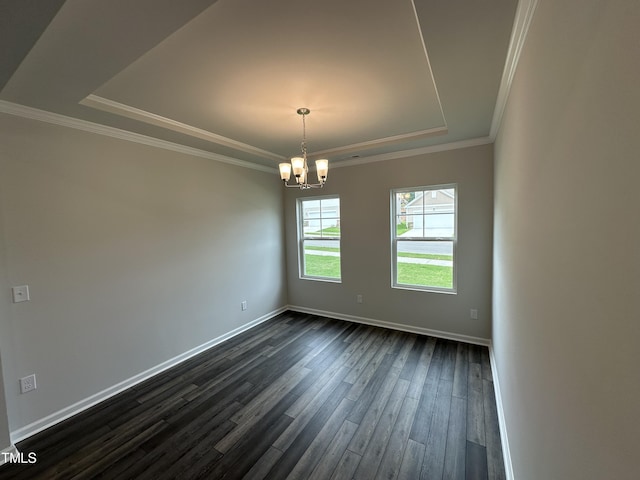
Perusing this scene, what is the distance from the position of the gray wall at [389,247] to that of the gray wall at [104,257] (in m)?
1.48

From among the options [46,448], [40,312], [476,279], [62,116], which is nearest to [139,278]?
[40,312]

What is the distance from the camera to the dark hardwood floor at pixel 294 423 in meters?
1.79

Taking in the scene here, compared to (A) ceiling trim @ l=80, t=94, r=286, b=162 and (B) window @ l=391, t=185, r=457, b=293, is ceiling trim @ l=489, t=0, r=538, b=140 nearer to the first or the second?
(B) window @ l=391, t=185, r=457, b=293

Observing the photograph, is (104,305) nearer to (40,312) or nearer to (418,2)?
(40,312)

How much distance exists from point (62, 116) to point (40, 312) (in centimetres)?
169

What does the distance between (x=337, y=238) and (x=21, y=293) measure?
3.60 m

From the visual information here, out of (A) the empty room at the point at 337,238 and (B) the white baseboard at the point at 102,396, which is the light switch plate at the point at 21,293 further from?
(B) the white baseboard at the point at 102,396

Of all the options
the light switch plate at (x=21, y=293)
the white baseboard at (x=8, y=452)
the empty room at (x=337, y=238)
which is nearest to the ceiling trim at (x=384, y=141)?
the empty room at (x=337, y=238)

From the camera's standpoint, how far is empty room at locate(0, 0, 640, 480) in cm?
73

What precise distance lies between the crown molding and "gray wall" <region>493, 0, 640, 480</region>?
2.09 m

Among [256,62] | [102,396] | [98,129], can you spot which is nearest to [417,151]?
[256,62]

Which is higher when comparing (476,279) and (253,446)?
(476,279)

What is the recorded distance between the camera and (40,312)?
218 centimetres

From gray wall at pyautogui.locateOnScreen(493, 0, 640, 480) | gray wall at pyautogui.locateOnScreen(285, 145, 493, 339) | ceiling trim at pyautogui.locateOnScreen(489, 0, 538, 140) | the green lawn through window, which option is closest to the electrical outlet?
gray wall at pyautogui.locateOnScreen(285, 145, 493, 339)
